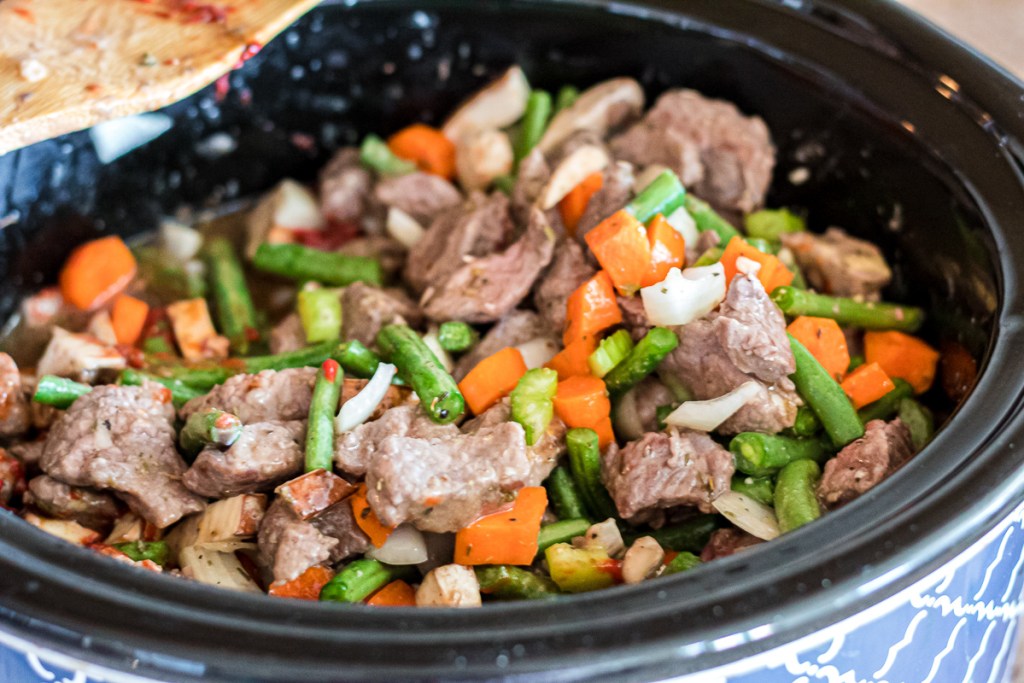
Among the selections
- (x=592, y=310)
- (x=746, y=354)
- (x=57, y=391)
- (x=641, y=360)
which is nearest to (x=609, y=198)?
(x=592, y=310)

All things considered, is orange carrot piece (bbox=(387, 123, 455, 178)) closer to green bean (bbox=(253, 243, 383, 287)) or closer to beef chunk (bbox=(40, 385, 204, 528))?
green bean (bbox=(253, 243, 383, 287))

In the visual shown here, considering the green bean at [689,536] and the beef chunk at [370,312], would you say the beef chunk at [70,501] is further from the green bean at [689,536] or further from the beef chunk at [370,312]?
the green bean at [689,536]

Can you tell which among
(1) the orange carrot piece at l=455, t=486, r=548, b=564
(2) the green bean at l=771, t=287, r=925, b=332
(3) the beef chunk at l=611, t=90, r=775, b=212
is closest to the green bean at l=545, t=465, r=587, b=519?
(1) the orange carrot piece at l=455, t=486, r=548, b=564

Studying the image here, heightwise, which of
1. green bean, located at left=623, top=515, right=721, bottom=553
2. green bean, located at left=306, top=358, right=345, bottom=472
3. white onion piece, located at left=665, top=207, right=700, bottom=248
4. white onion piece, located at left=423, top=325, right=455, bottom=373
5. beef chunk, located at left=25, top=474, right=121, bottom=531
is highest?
white onion piece, located at left=665, top=207, right=700, bottom=248

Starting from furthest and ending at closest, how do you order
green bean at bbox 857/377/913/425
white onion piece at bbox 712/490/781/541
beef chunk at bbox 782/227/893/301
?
beef chunk at bbox 782/227/893/301
green bean at bbox 857/377/913/425
white onion piece at bbox 712/490/781/541

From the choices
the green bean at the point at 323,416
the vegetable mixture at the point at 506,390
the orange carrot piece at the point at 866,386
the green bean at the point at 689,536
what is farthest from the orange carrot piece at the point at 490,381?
the orange carrot piece at the point at 866,386

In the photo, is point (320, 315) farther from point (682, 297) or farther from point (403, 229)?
point (682, 297)

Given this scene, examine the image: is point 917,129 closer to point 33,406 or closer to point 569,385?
point 569,385
